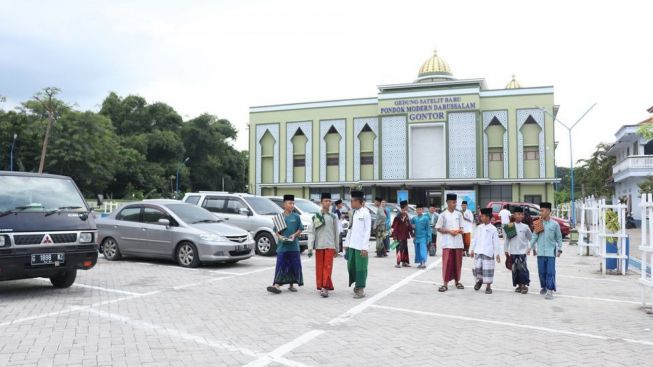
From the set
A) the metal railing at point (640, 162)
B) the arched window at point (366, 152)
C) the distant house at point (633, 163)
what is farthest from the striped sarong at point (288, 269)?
the arched window at point (366, 152)

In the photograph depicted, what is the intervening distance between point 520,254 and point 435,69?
161 ft

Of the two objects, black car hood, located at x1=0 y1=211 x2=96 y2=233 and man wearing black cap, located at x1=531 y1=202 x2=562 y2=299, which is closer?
black car hood, located at x1=0 y1=211 x2=96 y2=233

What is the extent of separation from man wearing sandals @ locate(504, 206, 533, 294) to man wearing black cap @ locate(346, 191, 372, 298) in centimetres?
286

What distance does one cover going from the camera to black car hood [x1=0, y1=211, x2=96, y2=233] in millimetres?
8016

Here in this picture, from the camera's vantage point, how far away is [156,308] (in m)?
7.75

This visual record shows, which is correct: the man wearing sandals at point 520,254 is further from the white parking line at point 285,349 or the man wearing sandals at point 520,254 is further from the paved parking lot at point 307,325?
the white parking line at point 285,349

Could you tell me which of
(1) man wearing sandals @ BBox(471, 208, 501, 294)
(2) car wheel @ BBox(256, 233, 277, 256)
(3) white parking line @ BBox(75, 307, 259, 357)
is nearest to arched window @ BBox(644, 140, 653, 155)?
(2) car wheel @ BBox(256, 233, 277, 256)

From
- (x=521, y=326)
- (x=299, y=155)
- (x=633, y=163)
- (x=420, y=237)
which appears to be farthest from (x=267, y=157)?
(x=521, y=326)

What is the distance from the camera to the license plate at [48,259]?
8078 mm

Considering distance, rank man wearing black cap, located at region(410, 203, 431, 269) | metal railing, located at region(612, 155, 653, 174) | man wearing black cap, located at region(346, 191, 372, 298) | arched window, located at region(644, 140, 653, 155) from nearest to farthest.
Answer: man wearing black cap, located at region(346, 191, 372, 298)
man wearing black cap, located at region(410, 203, 431, 269)
metal railing, located at region(612, 155, 653, 174)
arched window, located at region(644, 140, 653, 155)

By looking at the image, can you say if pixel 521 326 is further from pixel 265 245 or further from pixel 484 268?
pixel 265 245

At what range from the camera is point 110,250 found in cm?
1377

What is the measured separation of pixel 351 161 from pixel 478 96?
1295cm

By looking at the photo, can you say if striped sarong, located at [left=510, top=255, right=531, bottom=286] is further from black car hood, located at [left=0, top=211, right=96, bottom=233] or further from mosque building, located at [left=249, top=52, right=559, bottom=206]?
mosque building, located at [left=249, top=52, right=559, bottom=206]
